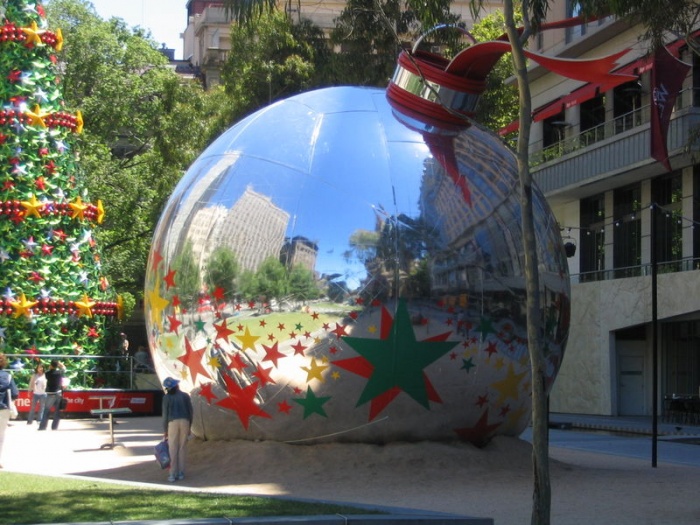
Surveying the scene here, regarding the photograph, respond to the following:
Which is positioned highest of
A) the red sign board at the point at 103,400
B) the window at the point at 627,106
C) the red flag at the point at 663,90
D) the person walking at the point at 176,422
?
the window at the point at 627,106

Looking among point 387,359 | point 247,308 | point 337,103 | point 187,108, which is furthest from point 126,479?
point 187,108

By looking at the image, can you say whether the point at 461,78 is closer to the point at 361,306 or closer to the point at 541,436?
the point at 361,306

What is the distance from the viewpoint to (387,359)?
13211 mm

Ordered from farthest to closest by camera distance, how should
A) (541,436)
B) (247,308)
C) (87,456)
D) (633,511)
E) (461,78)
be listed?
(87,456), (461,78), (247,308), (633,511), (541,436)

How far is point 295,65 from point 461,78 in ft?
69.5

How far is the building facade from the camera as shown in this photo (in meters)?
30.4

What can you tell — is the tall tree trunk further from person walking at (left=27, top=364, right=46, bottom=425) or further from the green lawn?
person walking at (left=27, top=364, right=46, bottom=425)

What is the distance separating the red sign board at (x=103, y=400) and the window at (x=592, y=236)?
15149mm

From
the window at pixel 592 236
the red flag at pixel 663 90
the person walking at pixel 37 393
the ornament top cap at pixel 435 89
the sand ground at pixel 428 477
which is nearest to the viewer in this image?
the sand ground at pixel 428 477

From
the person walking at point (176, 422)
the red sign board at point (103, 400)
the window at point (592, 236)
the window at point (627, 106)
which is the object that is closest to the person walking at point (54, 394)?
the red sign board at point (103, 400)

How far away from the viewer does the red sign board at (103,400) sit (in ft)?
85.0

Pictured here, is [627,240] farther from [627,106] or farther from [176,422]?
[176,422]

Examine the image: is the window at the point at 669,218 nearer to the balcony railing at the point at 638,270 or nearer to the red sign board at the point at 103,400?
the balcony railing at the point at 638,270

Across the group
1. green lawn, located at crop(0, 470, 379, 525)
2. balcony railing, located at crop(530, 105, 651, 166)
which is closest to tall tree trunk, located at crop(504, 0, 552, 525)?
green lawn, located at crop(0, 470, 379, 525)
